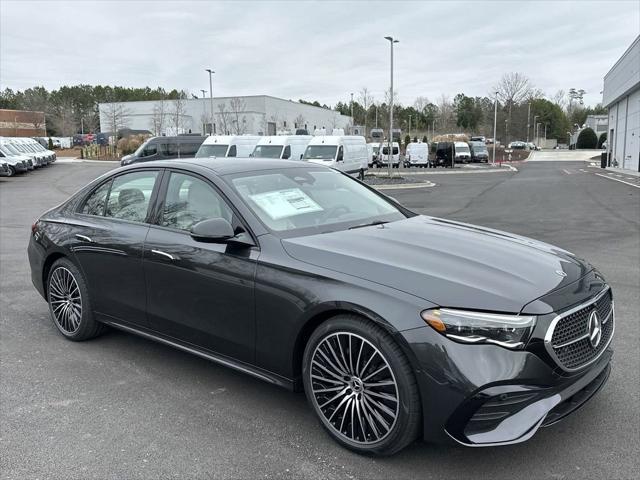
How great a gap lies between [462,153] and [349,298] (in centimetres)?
5293

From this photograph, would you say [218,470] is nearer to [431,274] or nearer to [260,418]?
[260,418]

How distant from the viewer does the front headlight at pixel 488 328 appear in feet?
8.85

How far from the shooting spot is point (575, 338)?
294 centimetres

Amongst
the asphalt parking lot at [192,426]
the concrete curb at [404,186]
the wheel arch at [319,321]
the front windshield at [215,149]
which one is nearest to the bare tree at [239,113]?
the front windshield at [215,149]

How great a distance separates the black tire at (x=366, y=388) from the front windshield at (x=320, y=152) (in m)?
22.2

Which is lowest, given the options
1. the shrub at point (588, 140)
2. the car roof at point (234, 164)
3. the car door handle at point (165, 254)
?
the car door handle at point (165, 254)

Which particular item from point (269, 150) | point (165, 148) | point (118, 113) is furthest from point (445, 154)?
point (118, 113)

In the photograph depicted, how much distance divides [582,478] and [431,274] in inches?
50.8

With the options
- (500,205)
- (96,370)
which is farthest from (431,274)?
(500,205)

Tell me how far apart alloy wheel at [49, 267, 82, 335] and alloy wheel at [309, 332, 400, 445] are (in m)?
2.63

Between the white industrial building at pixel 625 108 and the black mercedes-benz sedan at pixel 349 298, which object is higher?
the white industrial building at pixel 625 108

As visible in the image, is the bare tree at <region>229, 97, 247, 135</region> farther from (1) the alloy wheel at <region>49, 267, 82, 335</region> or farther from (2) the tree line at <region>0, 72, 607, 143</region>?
(1) the alloy wheel at <region>49, 267, 82, 335</region>

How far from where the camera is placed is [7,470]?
9.98 feet

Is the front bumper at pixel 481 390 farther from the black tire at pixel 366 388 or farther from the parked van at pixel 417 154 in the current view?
the parked van at pixel 417 154
